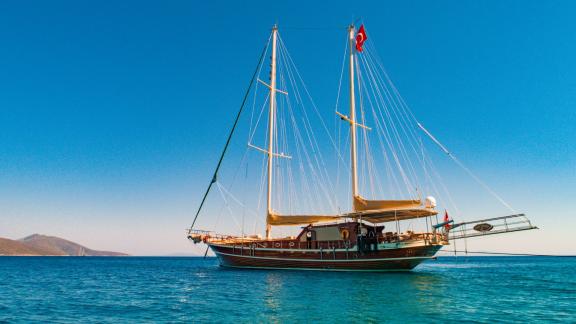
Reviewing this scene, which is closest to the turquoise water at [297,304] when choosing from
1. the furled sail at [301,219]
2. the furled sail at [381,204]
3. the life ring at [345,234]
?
the furled sail at [381,204]

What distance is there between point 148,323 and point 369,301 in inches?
468

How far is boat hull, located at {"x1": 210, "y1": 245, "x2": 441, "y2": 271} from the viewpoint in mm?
37500

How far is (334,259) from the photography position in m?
40.3

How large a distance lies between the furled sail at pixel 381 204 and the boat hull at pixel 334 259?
423 cm

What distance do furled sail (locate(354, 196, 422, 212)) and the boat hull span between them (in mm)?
4232

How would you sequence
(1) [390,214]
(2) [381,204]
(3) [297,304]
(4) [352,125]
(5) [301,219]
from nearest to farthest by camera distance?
(3) [297,304]
(2) [381,204]
(1) [390,214]
(5) [301,219]
(4) [352,125]

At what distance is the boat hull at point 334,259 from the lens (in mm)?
37500

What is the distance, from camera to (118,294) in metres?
28.4

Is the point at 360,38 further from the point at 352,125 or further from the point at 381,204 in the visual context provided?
the point at 381,204

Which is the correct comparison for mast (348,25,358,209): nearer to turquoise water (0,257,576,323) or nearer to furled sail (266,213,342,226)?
furled sail (266,213,342,226)

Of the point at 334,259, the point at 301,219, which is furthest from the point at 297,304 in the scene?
the point at 301,219

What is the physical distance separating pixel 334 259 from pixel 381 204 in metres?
7.80

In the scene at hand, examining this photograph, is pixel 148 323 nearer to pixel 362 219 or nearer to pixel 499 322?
pixel 499 322

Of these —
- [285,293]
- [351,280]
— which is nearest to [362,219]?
[351,280]
